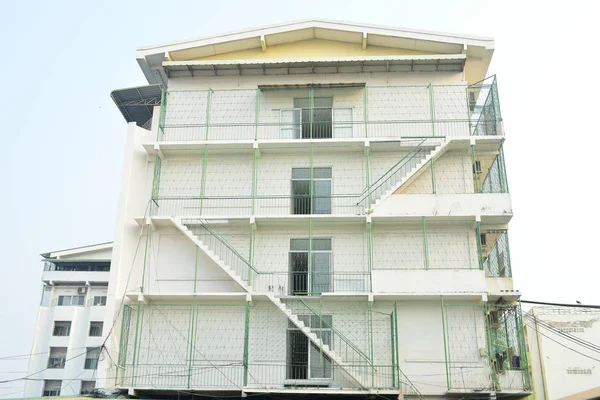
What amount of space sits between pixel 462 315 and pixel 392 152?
241 inches

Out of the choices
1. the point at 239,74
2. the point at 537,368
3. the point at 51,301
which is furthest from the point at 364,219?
the point at 51,301

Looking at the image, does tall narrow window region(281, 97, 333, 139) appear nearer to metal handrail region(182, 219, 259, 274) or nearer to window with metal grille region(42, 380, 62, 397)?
metal handrail region(182, 219, 259, 274)

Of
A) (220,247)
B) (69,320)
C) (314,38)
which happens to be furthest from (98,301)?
(314,38)

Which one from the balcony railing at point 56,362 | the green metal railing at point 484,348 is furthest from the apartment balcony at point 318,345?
the balcony railing at point 56,362

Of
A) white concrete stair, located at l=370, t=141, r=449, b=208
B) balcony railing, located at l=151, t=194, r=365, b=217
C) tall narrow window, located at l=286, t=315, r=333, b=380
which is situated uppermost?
white concrete stair, located at l=370, t=141, r=449, b=208

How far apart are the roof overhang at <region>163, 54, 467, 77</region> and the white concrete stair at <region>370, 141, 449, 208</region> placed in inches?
130

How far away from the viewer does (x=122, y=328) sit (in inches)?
800

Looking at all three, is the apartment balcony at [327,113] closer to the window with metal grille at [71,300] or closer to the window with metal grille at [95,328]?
the window with metal grille at [95,328]

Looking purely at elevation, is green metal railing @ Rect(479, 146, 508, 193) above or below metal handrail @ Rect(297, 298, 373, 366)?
above

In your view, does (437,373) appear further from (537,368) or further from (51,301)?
(51,301)

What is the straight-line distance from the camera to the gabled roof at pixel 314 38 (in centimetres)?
2241

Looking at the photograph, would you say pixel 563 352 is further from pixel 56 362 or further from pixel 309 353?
pixel 56 362

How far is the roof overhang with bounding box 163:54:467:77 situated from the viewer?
22.2 meters

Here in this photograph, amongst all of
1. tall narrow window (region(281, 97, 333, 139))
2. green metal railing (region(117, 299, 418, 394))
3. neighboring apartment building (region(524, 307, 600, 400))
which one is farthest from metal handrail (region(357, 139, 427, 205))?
neighboring apartment building (region(524, 307, 600, 400))
